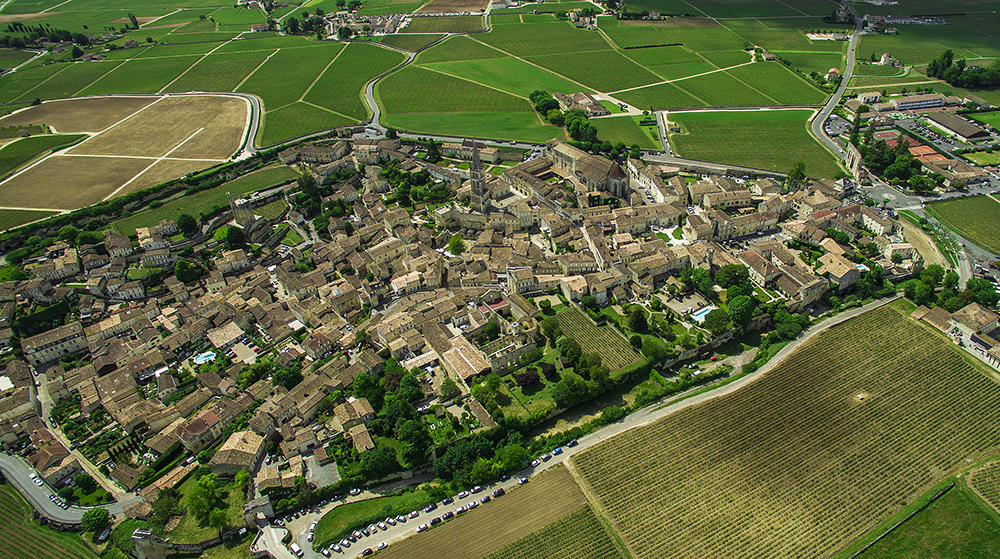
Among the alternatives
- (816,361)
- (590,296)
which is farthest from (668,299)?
(816,361)

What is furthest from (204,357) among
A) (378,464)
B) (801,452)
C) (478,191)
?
(801,452)

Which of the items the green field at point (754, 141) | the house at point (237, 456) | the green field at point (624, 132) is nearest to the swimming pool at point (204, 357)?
the house at point (237, 456)

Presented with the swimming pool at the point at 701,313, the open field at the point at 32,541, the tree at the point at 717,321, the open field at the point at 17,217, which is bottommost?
the open field at the point at 32,541

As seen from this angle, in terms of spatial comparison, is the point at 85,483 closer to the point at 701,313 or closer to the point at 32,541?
the point at 32,541

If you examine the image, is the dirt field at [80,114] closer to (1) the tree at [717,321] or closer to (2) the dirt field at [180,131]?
(2) the dirt field at [180,131]

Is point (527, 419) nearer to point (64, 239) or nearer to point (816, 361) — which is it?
point (816, 361)

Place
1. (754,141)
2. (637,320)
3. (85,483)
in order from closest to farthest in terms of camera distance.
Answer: (85,483) < (637,320) < (754,141)

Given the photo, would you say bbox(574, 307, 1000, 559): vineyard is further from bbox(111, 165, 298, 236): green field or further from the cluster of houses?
bbox(111, 165, 298, 236): green field
